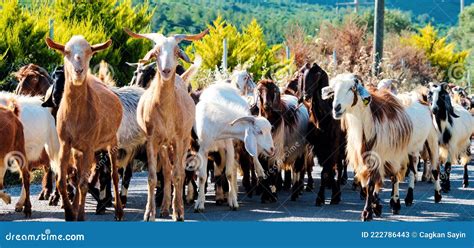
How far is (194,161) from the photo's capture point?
47.1 feet

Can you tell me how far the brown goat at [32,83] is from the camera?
15508mm

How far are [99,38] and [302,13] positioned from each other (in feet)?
196

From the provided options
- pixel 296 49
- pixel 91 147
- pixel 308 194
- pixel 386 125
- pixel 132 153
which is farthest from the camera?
pixel 296 49

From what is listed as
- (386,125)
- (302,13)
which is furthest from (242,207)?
(302,13)

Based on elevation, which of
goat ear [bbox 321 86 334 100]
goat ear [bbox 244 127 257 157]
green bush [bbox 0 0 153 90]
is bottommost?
goat ear [bbox 244 127 257 157]

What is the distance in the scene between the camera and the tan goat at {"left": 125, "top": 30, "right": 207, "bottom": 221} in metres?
11.8

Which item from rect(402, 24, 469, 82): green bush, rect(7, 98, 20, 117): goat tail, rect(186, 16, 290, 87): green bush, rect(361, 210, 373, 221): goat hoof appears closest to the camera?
rect(361, 210, 373, 221): goat hoof

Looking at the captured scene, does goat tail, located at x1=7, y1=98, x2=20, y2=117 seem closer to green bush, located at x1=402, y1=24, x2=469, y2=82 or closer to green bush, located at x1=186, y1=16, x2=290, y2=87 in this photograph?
green bush, located at x1=186, y1=16, x2=290, y2=87

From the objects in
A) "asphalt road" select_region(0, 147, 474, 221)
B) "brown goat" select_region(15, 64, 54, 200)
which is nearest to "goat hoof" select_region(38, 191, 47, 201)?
"brown goat" select_region(15, 64, 54, 200)

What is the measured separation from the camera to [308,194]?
16.9m

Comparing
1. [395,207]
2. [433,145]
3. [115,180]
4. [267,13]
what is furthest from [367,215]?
[267,13]

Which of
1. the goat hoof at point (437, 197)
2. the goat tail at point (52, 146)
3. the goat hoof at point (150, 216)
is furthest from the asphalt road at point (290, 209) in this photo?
the goat tail at point (52, 146)

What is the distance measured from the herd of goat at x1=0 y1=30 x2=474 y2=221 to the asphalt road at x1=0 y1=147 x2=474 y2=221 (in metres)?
0.24

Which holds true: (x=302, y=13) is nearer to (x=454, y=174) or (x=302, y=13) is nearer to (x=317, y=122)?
(x=454, y=174)
